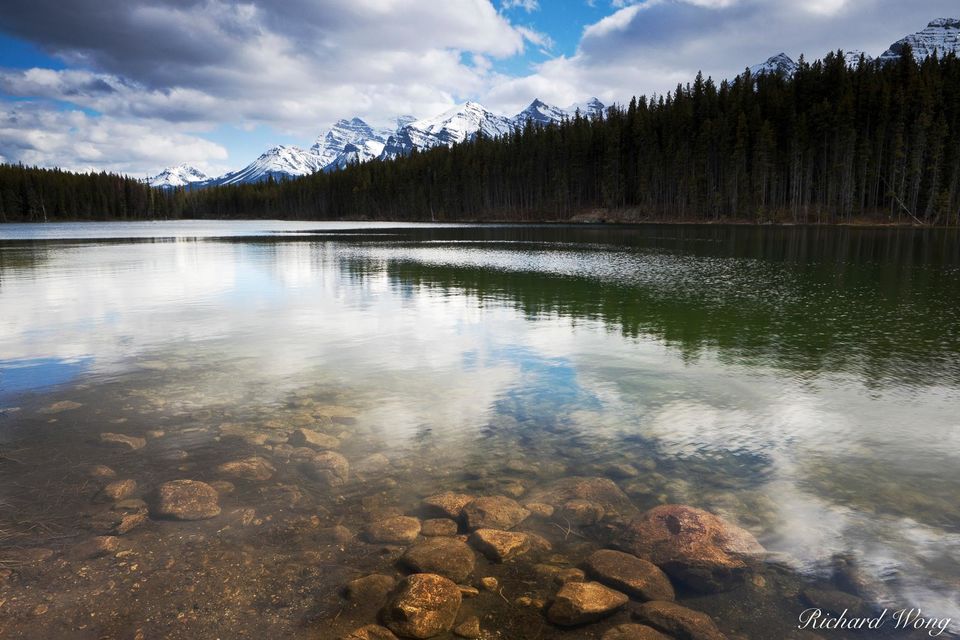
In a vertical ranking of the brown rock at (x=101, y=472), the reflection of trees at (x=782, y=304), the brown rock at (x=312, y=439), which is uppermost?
the reflection of trees at (x=782, y=304)

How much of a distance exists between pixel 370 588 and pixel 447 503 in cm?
200

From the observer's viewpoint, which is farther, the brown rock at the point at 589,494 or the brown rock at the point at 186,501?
the brown rock at the point at 589,494

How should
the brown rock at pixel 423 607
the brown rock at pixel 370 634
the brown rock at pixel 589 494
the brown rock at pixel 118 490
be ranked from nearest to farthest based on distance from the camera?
the brown rock at pixel 370 634 → the brown rock at pixel 423 607 → the brown rock at pixel 589 494 → the brown rock at pixel 118 490

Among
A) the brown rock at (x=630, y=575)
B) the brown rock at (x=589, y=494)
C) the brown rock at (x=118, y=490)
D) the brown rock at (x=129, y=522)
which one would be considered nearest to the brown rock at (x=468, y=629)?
the brown rock at (x=630, y=575)

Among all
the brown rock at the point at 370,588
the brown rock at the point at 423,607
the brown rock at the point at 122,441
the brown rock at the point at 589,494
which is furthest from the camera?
the brown rock at the point at 122,441

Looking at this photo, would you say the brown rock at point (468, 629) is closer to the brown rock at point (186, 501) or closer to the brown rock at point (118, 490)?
the brown rock at point (186, 501)

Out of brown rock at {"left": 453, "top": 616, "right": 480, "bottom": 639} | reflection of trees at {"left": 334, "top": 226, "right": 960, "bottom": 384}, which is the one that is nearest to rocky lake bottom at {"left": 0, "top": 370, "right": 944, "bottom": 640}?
brown rock at {"left": 453, "top": 616, "right": 480, "bottom": 639}

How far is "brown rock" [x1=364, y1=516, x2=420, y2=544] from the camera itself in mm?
7055

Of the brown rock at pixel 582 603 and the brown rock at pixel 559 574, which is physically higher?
the brown rock at pixel 582 603

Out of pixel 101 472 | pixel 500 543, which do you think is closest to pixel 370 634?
pixel 500 543

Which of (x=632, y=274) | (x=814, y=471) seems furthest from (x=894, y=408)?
(x=632, y=274)

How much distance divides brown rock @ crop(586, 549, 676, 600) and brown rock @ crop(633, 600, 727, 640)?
7.7 inches

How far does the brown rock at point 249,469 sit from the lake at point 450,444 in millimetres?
60

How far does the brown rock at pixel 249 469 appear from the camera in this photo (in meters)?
8.73
